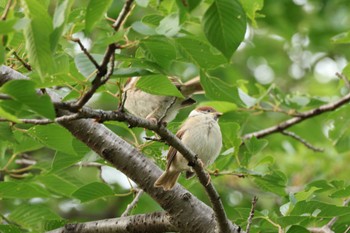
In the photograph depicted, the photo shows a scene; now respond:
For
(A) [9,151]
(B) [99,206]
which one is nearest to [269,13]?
(B) [99,206]

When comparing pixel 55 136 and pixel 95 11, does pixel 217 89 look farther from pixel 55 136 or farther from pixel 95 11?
pixel 55 136

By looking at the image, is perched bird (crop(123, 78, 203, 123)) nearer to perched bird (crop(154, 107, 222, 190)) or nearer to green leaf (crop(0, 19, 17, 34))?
Result: perched bird (crop(154, 107, 222, 190))

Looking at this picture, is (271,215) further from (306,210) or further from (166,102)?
(166,102)

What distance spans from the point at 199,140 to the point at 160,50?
186cm

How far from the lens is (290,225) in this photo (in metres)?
3.52

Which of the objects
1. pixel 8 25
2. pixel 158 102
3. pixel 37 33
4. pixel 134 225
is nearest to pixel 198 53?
pixel 37 33

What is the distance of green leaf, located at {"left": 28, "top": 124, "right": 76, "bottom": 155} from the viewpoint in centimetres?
358

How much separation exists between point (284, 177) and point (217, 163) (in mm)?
392

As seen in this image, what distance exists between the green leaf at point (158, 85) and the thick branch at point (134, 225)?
100 centimetres

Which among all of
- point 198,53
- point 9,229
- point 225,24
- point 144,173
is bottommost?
point 9,229

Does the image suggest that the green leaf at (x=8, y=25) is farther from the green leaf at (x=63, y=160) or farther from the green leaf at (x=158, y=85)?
the green leaf at (x=63, y=160)

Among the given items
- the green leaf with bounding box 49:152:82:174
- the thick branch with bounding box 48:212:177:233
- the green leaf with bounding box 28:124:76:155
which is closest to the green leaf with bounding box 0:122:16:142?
the green leaf with bounding box 28:124:76:155

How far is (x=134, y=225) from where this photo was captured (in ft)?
12.3

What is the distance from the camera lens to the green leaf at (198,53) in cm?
263
